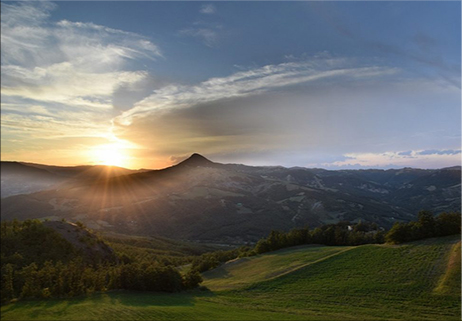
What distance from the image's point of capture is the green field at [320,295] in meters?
30.0

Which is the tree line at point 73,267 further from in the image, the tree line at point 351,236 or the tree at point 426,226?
the tree line at point 351,236

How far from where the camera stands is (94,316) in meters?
27.1

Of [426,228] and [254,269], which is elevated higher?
[426,228]

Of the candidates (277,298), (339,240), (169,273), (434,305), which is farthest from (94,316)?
(339,240)

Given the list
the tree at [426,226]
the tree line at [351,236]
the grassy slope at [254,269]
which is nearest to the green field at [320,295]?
the grassy slope at [254,269]

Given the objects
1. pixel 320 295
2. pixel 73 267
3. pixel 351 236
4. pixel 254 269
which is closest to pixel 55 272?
pixel 73 267

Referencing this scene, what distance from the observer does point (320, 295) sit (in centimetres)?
4259

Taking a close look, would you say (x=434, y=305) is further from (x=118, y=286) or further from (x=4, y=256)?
(x=4, y=256)

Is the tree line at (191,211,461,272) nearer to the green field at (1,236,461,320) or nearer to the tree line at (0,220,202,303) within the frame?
the green field at (1,236,461,320)

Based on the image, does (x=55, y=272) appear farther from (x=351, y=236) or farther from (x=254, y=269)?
(x=351, y=236)

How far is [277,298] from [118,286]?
23381 mm

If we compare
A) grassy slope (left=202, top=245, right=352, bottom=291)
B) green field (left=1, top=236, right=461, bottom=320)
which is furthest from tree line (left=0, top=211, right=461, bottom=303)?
grassy slope (left=202, top=245, right=352, bottom=291)

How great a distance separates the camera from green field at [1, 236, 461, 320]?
30.0 meters

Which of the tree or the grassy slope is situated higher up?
the tree
